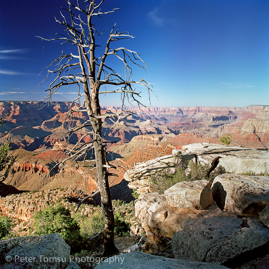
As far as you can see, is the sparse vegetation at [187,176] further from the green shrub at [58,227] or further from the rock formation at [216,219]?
the green shrub at [58,227]

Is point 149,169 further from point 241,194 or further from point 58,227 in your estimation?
point 58,227

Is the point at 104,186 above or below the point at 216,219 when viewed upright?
above

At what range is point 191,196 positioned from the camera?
6418mm

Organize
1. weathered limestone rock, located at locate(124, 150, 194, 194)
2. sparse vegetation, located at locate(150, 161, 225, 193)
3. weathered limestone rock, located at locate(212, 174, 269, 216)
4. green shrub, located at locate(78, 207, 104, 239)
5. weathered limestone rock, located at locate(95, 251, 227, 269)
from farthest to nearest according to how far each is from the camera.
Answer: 1. weathered limestone rock, located at locate(124, 150, 194, 194)
2. green shrub, located at locate(78, 207, 104, 239)
3. sparse vegetation, located at locate(150, 161, 225, 193)
4. weathered limestone rock, located at locate(212, 174, 269, 216)
5. weathered limestone rock, located at locate(95, 251, 227, 269)

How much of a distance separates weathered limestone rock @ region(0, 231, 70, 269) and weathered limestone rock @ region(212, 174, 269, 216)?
6193 mm

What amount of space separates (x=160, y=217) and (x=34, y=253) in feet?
16.3

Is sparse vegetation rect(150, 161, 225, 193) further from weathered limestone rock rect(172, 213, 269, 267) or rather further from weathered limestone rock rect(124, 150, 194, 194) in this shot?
weathered limestone rock rect(172, 213, 269, 267)

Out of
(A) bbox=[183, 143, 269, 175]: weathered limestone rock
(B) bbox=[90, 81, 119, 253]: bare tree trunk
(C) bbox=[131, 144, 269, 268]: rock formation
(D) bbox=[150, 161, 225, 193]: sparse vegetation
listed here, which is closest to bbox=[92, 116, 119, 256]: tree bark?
(B) bbox=[90, 81, 119, 253]: bare tree trunk

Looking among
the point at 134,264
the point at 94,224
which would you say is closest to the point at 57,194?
the point at 94,224

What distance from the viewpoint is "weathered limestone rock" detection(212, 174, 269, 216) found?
5.28 metres

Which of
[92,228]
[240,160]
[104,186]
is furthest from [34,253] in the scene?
[240,160]

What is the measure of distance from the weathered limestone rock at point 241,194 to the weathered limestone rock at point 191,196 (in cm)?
57

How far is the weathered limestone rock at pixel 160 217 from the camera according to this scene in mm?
5930

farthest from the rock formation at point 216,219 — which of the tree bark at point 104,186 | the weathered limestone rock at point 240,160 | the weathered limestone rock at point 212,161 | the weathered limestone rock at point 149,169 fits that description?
the weathered limestone rock at point 149,169
